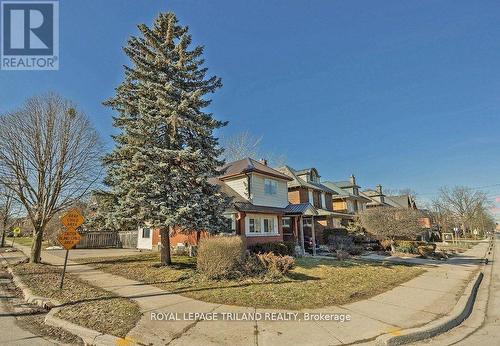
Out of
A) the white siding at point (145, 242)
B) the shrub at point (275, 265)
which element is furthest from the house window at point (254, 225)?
the white siding at point (145, 242)

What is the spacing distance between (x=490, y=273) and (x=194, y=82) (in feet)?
63.1

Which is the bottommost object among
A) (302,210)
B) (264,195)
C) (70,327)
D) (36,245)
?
(70,327)

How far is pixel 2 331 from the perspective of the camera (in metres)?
6.23

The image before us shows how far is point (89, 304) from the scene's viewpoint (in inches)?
307

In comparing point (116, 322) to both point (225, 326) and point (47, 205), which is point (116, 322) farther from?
point (47, 205)

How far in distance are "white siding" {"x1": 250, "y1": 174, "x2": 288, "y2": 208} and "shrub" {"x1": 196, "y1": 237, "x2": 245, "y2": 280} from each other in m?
11.1

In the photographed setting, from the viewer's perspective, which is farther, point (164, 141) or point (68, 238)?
point (164, 141)

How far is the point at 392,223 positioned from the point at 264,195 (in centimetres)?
1048

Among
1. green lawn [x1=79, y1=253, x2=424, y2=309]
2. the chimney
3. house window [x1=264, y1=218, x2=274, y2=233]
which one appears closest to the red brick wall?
house window [x1=264, y1=218, x2=274, y2=233]

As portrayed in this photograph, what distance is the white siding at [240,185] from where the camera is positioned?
22.4m

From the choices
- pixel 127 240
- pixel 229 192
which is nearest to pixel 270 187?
pixel 229 192

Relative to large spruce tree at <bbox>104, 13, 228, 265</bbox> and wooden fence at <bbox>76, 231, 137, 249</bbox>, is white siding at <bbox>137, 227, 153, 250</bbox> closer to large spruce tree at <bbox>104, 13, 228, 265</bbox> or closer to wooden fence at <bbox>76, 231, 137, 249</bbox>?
wooden fence at <bbox>76, 231, 137, 249</bbox>

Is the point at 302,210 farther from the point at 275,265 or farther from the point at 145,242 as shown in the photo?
the point at 145,242

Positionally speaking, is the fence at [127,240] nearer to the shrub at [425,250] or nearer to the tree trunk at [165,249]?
the tree trunk at [165,249]
